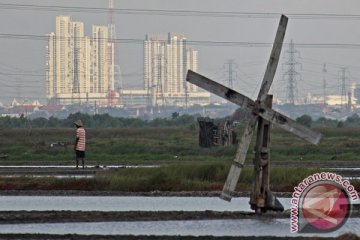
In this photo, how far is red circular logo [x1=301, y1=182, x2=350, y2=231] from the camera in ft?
60.6

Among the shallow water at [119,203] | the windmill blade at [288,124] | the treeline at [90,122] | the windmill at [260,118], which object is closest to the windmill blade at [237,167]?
the windmill at [260,118]

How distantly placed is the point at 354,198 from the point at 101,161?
19.0 m

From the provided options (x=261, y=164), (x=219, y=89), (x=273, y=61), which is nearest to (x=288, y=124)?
(x=261, y=164)

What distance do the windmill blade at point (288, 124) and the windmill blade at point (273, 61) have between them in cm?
25

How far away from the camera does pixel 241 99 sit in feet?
66.6

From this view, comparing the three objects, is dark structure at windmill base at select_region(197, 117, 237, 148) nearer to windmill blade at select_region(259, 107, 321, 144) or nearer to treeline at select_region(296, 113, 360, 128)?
treeline at select_region(296, 113, 360, 128)

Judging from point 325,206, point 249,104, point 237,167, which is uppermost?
point 249,104

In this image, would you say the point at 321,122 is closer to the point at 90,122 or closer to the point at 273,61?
the point at 90,122

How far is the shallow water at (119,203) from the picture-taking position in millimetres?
22828

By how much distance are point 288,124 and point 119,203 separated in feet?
16.7

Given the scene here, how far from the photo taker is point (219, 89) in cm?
2031

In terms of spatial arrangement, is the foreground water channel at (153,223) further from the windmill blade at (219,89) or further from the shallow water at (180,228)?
the windmill blade at (219,89)

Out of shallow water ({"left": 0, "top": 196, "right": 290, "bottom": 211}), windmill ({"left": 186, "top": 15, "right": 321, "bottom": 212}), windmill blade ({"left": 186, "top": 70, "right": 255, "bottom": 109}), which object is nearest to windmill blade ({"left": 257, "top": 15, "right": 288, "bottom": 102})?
windmill ({"left": 186, "top": 15, "right": 321, "bottom": 212})

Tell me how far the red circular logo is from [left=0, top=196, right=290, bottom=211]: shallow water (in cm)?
322
